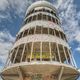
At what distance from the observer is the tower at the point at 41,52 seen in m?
19.1

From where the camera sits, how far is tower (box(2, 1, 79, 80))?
19080 millimetres

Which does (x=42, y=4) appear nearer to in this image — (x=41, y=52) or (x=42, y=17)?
(x=42, y=17)

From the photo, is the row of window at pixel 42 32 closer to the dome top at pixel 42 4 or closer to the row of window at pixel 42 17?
the row of window at pixel 42 17

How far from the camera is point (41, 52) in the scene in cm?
1989

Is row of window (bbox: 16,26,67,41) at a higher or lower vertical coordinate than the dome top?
lower

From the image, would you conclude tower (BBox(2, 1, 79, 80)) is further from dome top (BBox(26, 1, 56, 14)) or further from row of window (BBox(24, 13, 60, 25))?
dome top (BBox(26, 1, 56, 14))

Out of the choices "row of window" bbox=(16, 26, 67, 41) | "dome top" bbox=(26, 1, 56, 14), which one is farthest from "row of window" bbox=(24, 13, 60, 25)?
"dome top" bbox=(26, 1, 56, 14)

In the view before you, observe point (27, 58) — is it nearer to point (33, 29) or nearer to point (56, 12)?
point (33, 29)

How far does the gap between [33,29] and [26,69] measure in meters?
6.76

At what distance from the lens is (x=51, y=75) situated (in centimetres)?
2055

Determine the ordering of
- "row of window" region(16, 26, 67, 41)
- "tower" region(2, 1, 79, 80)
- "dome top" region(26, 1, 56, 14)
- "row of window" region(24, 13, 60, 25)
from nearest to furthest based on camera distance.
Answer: "tower" region(2, 1, 79, 80)
"row of window" region(16, 26, 67, 41)
"row of window" region(24, 13, 60, 25)
"dome top" region(26, 1, 56, 14)

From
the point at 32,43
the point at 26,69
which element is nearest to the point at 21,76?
the point at 26,69

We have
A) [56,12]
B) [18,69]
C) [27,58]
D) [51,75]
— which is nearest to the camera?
[18,69]

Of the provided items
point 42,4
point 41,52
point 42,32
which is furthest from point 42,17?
point 41,52
